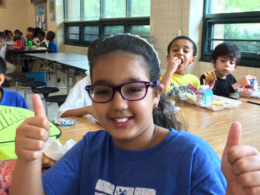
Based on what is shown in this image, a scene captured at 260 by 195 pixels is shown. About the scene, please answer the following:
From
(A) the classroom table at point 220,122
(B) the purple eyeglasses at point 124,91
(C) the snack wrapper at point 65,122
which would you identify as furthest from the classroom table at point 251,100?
(B) the purple eyeglasses at point 124,91

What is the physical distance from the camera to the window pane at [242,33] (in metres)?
3.71

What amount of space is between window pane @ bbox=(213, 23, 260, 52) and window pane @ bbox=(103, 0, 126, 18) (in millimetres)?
2793

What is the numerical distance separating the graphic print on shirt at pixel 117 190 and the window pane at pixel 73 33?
801cm

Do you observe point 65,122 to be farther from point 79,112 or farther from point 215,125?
point 215,125

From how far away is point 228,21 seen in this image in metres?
4.01

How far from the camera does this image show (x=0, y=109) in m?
1.28

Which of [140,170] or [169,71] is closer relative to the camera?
[140,170]

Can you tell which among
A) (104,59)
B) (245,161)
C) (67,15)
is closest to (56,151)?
(104,59)

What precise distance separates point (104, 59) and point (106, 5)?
21.8 feet

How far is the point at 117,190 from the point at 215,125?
3.30 feet

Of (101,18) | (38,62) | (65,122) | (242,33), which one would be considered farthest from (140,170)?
(38,62)

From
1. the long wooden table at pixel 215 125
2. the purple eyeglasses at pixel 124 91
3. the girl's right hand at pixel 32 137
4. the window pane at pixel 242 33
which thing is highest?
the window pane at pixel 242 33

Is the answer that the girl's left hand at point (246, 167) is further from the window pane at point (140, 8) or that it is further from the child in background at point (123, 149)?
the window pane at point (140, 8)

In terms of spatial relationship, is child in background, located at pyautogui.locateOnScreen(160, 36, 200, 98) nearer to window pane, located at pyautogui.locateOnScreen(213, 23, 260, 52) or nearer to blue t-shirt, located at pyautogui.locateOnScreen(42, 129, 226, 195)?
blue t-shirt, located at pyautogui.locateOnScreen(42, 129, 226, 195)
